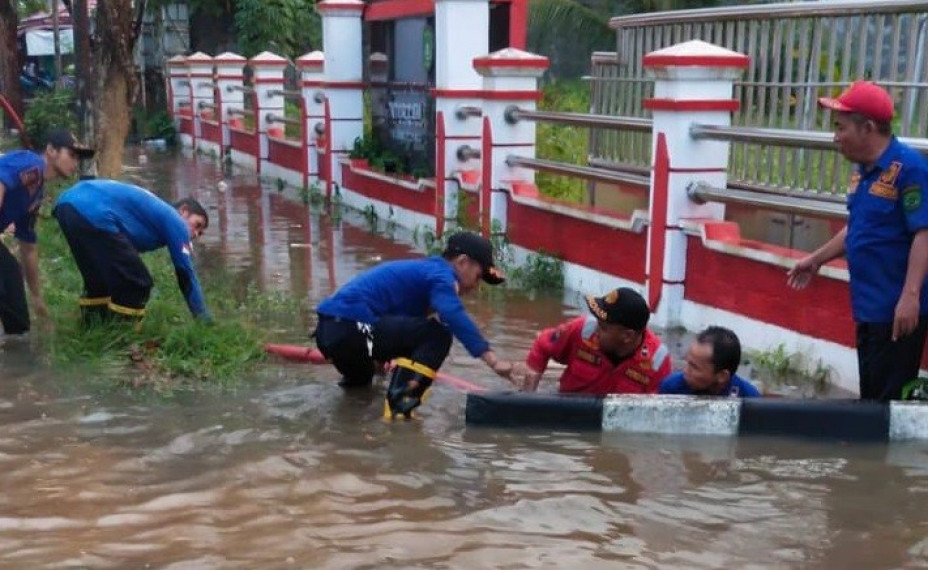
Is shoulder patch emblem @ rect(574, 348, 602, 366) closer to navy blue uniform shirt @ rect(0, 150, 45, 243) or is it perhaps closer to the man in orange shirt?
the man in orange shirt

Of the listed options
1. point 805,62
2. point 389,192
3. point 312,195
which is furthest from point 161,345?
point 312,195

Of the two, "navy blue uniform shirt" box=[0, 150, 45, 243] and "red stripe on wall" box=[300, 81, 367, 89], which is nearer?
"navy blue uniform shirt" box=[0, 150, 45, 243]

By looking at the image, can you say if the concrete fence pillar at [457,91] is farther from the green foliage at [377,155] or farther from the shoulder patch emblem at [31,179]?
the shoulder patch emblem at [31,179]

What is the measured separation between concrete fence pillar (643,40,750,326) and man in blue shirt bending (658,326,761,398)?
2192 mm

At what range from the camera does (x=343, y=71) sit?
1408 centimetres

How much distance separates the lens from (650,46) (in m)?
8.70

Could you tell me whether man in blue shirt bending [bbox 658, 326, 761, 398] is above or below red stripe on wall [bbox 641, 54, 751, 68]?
below

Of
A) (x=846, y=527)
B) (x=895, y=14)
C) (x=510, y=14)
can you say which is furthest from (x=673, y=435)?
(x=510, y=14)

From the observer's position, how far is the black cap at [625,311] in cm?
475

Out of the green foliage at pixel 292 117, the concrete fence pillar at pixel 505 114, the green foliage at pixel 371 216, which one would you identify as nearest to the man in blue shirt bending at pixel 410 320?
the concrete fence pillar at pixel 505 114

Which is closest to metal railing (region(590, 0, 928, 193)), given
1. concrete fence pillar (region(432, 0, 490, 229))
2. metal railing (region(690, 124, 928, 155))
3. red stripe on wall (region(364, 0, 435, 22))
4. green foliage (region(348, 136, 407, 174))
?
metal railing (region(690, 124, 928, 155))

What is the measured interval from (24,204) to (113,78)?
16.1 ft

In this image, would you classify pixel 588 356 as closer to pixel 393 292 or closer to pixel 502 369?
pixel 502 369

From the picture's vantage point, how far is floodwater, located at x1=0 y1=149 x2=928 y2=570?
376cm
